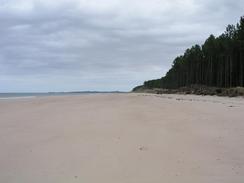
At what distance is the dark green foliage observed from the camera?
49.8m

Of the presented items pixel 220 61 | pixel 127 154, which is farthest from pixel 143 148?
pixel 220 61

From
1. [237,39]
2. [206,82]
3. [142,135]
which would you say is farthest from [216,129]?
[206,82]

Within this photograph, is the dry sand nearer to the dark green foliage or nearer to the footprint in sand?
the footprint in sand

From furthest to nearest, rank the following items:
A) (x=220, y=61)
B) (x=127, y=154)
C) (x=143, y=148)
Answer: (x=220, y=61) → (x=143, y=148) → (x=127, y=154)

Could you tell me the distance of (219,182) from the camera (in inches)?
177

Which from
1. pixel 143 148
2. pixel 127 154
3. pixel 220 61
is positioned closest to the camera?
pixel 127 154

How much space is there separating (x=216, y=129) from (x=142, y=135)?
6.33 feet

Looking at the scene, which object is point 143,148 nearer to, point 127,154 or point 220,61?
point 127,154

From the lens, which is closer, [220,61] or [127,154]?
[127,154]

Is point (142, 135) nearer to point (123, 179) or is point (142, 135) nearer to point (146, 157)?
point (146, 157)

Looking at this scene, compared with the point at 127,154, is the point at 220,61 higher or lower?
higher

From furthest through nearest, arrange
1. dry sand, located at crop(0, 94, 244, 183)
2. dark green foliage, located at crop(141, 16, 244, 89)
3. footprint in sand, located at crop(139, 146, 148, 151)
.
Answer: dark green foliage, located at crop(141, 16, 244, 89)
footprint in sand, located at crop(139, 146, 148, 151)
dry sand, located at crop(0, 94, 244, 183)

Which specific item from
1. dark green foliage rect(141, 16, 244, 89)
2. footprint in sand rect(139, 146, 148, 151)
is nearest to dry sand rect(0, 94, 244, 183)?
footprint in sand rect(139, 146, 148, 151)

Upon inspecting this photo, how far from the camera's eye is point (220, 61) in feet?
195
